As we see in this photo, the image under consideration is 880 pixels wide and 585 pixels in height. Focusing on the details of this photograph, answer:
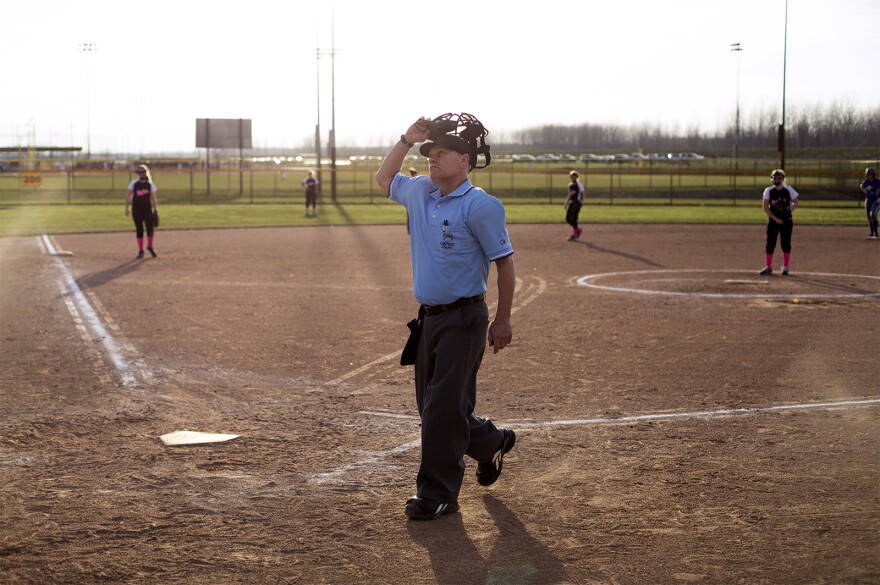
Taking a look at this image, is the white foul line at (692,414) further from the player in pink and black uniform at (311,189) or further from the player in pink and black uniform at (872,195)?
the player in pink and black uniform at (311,189)

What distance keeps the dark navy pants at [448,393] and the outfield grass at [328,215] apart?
26760mm

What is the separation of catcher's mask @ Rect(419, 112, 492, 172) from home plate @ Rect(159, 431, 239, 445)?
9.36ft

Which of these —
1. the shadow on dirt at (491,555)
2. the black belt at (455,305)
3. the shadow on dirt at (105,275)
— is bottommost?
the shadow on dirt at (491,555)

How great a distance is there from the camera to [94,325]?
13.0 m

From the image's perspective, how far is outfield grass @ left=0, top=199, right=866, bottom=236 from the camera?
35.2 m

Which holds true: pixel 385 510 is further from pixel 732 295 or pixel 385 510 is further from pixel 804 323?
pixel 732 295

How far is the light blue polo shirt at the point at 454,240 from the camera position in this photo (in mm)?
5699

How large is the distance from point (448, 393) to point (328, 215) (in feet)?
119

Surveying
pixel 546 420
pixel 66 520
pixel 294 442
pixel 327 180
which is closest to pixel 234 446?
pixel 294 442

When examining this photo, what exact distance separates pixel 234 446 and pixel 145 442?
0.65m

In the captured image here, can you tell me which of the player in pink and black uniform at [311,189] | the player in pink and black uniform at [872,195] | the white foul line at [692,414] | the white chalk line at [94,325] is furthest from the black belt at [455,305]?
the player in pink and black uniform at [311,189]

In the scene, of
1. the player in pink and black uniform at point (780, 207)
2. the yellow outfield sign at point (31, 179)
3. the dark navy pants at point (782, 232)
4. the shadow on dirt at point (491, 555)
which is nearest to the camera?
the shadow on dirt at point (491, 555)

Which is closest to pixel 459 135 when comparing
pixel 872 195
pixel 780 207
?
pixel 780 207

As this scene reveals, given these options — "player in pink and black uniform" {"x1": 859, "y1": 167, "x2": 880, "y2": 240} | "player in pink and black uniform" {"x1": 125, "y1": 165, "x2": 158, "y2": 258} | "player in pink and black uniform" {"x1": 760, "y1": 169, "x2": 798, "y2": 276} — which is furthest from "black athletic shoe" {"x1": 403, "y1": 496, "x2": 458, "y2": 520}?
"player in pink and black uniform" {"x1": 859, "y1": 167, "x2": 880, "y2": 240}
